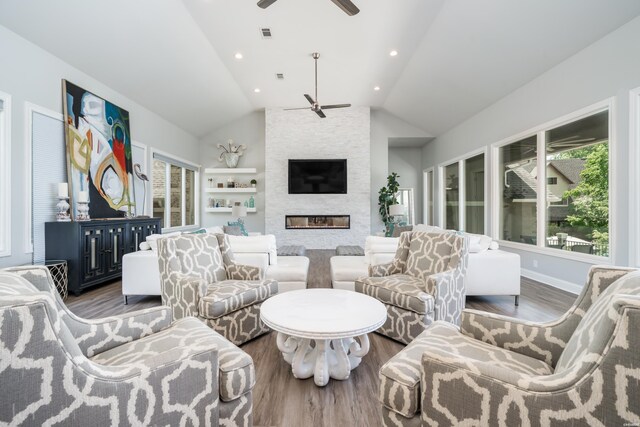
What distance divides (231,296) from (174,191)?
5651 millimetres

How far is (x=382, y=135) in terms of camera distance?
25.8ft

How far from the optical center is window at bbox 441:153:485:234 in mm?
5953

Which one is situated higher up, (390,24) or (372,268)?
(390,24)

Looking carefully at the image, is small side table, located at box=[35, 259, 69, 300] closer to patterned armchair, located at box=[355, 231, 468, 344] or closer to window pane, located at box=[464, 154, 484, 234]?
patterned armchair, located at box=[355, 231, 468, 344]

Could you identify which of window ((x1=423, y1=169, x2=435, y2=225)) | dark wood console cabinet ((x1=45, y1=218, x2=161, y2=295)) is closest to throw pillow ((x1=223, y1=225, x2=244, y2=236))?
dark wood console cabinet ((x1=45, y1=218, x2=161, y2=295))

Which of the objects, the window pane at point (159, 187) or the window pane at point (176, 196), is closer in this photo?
the window pane at point (159, 187)

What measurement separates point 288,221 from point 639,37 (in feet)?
20.9

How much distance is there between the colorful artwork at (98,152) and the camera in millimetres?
3896

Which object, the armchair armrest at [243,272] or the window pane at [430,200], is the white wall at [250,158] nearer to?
the window pane at [430,200]

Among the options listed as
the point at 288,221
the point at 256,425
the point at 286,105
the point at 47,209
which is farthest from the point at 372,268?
the point at 286,105

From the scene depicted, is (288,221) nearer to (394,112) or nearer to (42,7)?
(394,112)

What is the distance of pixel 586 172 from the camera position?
363cm

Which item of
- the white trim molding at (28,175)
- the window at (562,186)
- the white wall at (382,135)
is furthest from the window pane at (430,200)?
the white trim molding at (28,175)

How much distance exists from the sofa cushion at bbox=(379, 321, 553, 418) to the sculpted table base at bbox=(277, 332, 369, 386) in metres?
0.56
